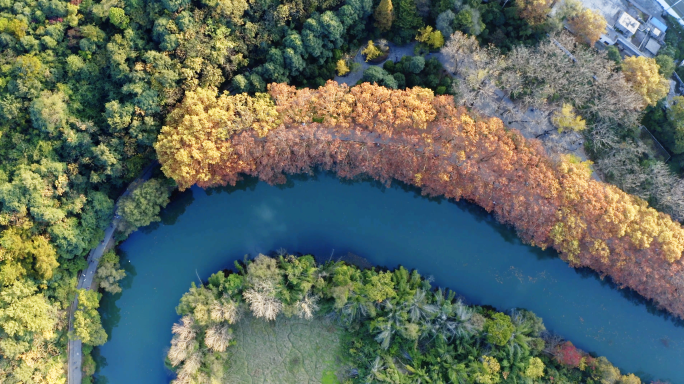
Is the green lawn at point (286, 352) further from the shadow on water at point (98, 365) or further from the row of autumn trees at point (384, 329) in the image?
the shadow on water at point (98, 365)

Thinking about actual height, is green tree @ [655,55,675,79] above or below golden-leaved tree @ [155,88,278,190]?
above

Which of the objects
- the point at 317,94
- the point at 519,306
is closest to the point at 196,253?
the point at 317,94

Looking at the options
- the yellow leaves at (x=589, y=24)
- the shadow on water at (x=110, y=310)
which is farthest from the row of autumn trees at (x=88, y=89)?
the yellow leaves at (x=589, y=24)

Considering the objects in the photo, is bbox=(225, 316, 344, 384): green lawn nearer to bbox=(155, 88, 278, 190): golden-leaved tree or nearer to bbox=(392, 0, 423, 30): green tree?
bbox=(155, 88, 278, 190): golden-leaved tree

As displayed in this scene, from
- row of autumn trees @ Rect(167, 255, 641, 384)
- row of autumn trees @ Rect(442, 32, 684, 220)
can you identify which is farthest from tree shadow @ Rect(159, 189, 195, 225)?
Answer: row of autumn trees @ Rect(442, 32, 684, 220)

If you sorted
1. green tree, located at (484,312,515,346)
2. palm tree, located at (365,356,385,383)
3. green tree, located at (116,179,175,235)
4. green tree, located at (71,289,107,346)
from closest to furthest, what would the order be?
1. green tree, located at (484,312,515,346)
2. green tree, located at (116,179,175,235)
3. green tree, located at (71,289,107,346)
4. palm tree, located at (365,356,385,383)
